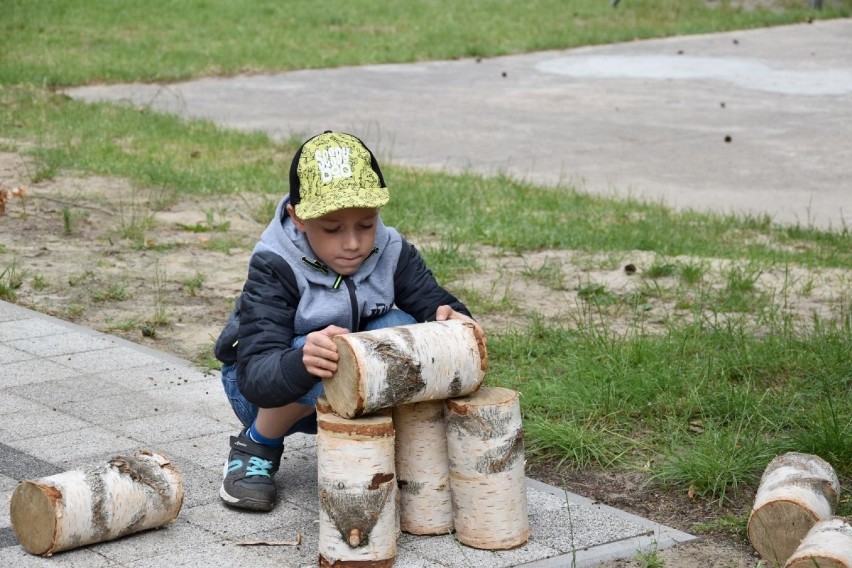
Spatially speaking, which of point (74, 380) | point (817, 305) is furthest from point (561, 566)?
point (817, 305)

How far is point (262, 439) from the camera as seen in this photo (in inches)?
159

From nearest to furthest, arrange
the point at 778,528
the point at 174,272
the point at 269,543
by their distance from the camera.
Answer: the point at 778,528, the point at 269,543, the point at 174,272

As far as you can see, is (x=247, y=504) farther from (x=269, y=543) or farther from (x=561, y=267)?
(x=561, y=267)

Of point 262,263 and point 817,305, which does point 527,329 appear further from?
point 262,263

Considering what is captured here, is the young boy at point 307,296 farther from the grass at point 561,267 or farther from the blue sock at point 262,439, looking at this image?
the grass at point 561,267

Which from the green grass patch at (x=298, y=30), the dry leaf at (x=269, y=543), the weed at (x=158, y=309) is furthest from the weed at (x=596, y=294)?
the green grass patch at (x=298, y=30)

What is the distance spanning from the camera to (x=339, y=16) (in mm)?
20875

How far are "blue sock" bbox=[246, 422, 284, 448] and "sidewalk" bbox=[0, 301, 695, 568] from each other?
0.16m

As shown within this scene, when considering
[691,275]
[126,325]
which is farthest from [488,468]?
[691,275]

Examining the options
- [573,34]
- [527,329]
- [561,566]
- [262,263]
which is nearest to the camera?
[561,566]

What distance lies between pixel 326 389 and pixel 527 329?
7.90 feet

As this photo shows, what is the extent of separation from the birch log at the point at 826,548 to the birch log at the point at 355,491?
40.5 inches

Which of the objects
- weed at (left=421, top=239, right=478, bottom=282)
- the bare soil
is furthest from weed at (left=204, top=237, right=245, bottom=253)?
weed at (left=421, top=239, right=478, bottom=282)

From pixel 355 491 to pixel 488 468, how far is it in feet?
1.25
